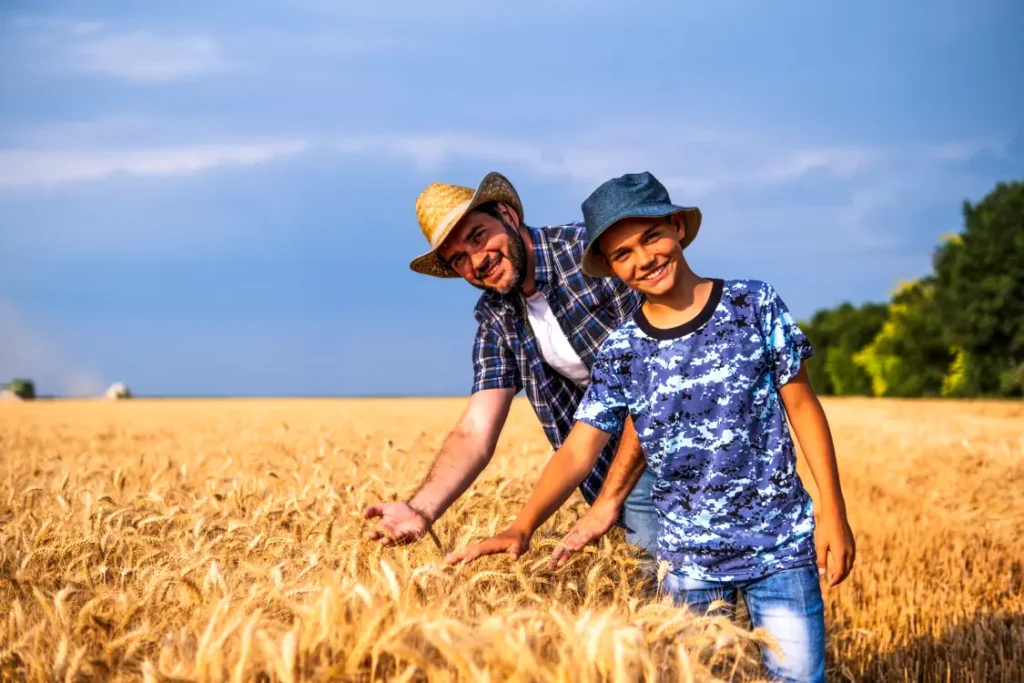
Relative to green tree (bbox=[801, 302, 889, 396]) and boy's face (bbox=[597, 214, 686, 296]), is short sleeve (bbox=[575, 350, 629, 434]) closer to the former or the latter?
boy's face (bbox=[597, 214, 686, 296])

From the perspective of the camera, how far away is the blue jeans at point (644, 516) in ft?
12.0

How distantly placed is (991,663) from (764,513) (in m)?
3.49

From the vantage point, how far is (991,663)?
532 cm

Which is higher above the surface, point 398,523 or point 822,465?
point 822,465

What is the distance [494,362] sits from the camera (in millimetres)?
4020

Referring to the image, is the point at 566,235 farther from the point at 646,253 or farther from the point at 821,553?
the point at 821,553

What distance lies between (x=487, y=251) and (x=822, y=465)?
61.6 inches

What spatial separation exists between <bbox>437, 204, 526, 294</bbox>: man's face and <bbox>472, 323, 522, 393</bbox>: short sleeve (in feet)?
1.01

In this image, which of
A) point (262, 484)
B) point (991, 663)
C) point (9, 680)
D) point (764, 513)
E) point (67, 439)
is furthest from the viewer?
point (67, 439)

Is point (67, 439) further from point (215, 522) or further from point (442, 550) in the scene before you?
point (442, 550)

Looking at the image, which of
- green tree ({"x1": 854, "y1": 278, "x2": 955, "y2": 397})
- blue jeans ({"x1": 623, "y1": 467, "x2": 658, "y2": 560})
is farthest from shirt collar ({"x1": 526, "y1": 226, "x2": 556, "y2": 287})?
green tree ({"x1": 854, "y1": 278, "x2": 955, "y2": 397})

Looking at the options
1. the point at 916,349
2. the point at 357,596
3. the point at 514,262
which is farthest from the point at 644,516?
the point at 916,349

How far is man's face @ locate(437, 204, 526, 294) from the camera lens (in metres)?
3.72

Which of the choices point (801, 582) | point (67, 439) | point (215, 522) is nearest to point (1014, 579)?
point (801, 582)
